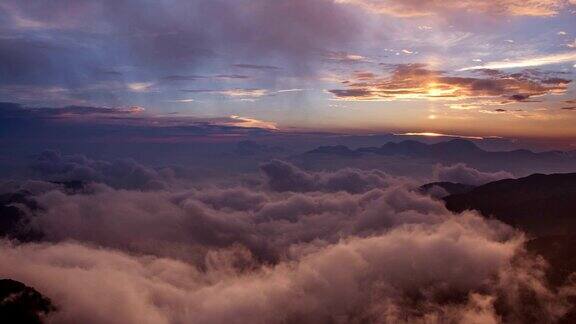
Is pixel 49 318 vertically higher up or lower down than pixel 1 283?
lower down

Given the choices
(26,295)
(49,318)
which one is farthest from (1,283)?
(49,318)

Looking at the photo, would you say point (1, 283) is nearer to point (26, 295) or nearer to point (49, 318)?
point (26, 295)

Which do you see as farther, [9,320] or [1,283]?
[1,283]

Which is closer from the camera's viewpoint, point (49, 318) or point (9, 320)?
point (9, 320)

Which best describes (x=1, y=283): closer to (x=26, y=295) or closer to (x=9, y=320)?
(x=26, y=295)
